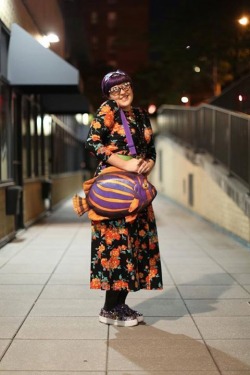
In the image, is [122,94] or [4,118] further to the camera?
[4,118]

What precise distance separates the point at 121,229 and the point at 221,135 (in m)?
7.89

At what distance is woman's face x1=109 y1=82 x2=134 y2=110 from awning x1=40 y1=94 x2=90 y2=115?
37.1 ft

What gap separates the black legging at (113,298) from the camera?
4.83 metres

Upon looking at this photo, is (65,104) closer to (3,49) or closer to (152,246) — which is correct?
(3,49)

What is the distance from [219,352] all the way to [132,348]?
0.63 meters

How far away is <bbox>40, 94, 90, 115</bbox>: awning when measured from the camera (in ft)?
52.5

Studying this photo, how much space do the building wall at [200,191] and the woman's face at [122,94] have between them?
16.0 feet

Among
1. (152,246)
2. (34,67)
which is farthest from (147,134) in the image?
(34,67)

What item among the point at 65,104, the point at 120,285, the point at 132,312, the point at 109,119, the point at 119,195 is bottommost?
the point at 132,312

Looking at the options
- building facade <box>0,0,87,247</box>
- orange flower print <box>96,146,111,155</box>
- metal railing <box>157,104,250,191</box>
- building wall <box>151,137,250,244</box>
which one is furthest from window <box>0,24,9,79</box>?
orange flower print <box>96,146,111,155</box>

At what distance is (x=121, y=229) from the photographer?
182 inches

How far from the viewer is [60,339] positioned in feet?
14.4

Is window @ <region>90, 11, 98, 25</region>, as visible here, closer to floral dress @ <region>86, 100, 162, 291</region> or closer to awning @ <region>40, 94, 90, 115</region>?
awning @ <region>40, 94, 90, 115</region>

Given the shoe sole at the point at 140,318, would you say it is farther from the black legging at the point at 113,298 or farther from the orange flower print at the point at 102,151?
the orange flower print at the point at 102,151
